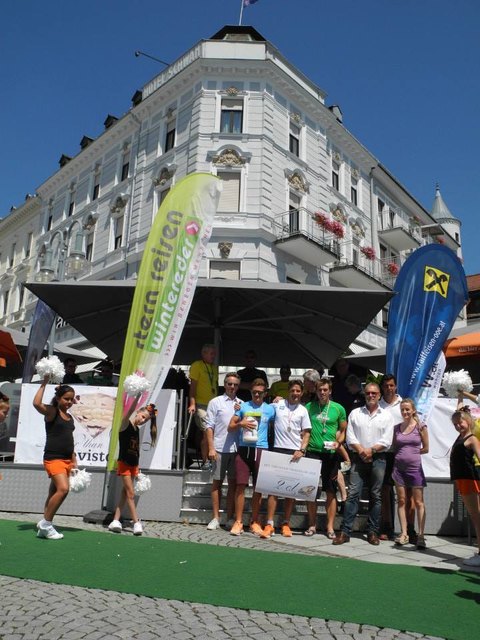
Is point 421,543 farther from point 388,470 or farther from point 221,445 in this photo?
point 221,445

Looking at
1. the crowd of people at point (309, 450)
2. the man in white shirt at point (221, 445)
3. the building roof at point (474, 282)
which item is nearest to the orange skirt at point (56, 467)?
the crowd of people at point (309, 450)

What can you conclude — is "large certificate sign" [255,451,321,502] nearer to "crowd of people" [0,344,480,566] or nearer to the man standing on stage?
"crowd of people" [0,344,480,566]

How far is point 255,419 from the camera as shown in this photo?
7.32 metres

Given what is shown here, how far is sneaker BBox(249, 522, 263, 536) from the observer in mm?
6943

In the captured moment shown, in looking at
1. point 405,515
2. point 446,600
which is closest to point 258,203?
point 405,515

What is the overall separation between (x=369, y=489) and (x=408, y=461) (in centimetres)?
59

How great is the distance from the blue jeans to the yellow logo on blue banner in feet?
10.3

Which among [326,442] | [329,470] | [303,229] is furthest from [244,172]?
[329,470]

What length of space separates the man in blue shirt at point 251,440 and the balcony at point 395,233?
90.4 feet

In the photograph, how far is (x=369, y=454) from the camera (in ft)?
22.2

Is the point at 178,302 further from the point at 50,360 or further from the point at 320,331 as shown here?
the point at 320,331

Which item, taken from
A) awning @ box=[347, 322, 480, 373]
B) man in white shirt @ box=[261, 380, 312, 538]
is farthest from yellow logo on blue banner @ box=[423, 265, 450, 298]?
man in white shirt @ box=[261, 380, 312, 538]

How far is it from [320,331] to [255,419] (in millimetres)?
4133

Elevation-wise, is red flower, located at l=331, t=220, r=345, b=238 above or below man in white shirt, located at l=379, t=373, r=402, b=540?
above
